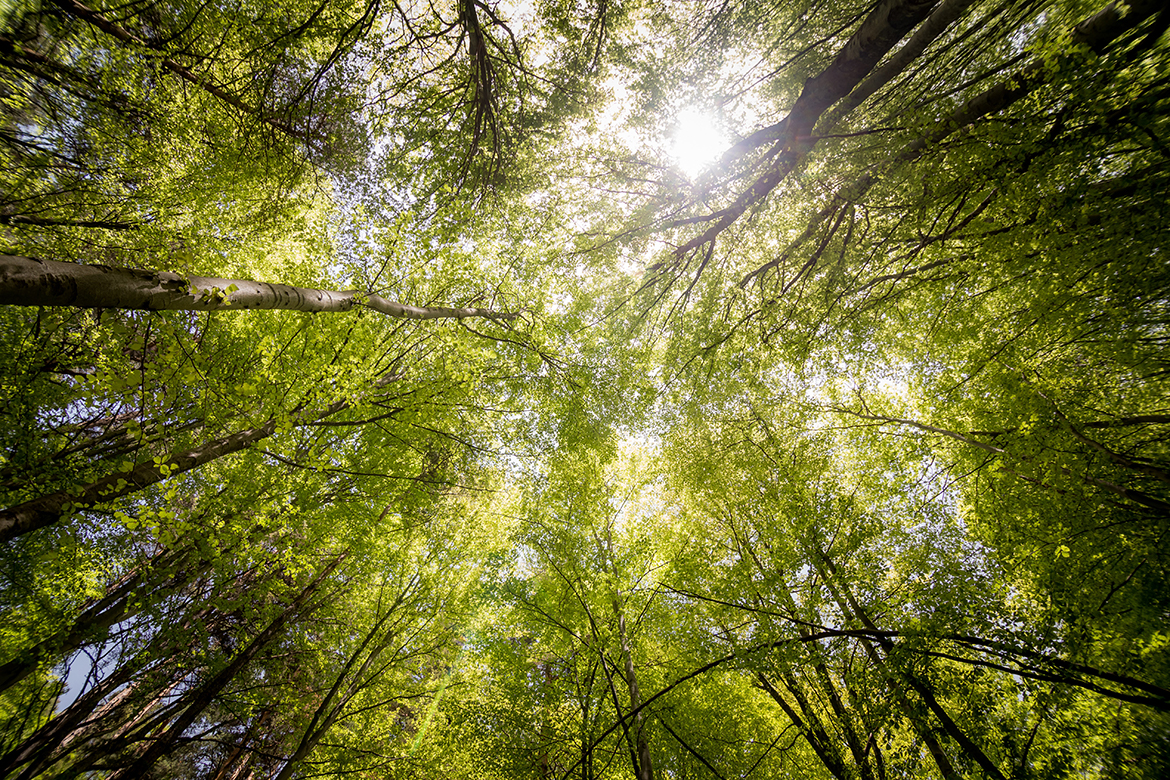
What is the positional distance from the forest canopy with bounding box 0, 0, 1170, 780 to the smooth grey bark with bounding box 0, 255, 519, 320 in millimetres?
25

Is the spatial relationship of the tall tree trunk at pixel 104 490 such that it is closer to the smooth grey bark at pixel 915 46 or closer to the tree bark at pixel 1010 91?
the tree bark at pixel 1010 91

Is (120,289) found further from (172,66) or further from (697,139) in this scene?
(697,139)

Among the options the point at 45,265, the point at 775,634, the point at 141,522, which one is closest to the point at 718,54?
the point at 45,265

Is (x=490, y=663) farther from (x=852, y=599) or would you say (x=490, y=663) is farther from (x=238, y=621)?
(x=852, y=599)

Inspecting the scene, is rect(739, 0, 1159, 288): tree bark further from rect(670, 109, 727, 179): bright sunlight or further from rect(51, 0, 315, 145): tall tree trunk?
rect(51, 0, 315, 145): tall tree trunk

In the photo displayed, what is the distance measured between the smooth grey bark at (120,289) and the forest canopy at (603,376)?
25 mm

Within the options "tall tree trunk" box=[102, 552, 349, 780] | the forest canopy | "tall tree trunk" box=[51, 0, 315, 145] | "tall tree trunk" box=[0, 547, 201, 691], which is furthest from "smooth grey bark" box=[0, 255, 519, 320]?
"tall tree trunk" box=[102, 552, 349, 780]

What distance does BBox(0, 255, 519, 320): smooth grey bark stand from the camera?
190cm

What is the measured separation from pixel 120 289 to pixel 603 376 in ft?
19.9

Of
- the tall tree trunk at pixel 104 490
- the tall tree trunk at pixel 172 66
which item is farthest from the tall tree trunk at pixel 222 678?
the tall tree trunk at pixel 172 66

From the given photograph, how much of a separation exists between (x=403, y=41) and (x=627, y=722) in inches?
390

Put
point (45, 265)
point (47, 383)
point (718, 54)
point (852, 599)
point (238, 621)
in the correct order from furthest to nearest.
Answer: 1. point (238, 621)
2. point (718, 54)
3. point (852, 599)
4. point (47, 383)
5. point (45, 265)

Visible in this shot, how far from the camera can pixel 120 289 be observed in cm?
225

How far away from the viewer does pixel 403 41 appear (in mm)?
4969
